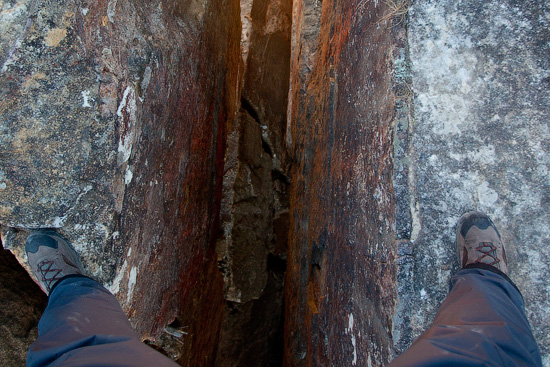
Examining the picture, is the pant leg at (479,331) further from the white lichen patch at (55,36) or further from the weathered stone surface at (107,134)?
the white lichen patch at (55,36)

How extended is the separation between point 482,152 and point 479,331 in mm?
605

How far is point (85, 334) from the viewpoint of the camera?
1.06 m

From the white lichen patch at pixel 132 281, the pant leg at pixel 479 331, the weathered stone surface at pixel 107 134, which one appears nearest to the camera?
the pant leg at pixel 479 331

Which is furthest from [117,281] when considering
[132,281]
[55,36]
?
[55,36]

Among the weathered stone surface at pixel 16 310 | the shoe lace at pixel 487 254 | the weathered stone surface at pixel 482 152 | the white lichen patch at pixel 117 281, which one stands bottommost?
the weathered stone surface at pixel 16 310

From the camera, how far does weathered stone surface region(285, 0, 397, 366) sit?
4.58 ft

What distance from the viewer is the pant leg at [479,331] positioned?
36.9 inches

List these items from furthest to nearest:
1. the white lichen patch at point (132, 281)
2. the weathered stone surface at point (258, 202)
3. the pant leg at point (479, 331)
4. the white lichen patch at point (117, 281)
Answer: the weathered stone surface at point (258, 202) < the white lichen patch at point (132, 281) < the white lichen patch at point (117, 281) < the pant leg at point (479, 331)

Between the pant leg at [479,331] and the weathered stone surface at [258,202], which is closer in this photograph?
the pant leg at [479,331]

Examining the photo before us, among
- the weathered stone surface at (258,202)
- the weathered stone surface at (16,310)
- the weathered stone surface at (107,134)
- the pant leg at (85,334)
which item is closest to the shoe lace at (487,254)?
the pant leg at (85,334)

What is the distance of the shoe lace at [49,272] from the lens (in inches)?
49.0

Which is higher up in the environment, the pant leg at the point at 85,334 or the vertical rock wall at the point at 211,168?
the vertical rock wall at the point at 211,168

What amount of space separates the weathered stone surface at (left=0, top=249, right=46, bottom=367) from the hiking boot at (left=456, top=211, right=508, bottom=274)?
1.76m

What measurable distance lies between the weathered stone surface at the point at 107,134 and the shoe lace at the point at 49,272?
96 mm
